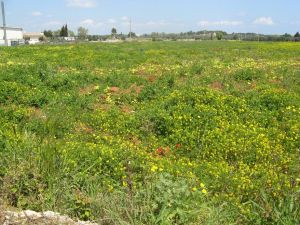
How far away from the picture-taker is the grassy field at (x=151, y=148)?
4258 millimetres

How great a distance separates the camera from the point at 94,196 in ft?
14.7

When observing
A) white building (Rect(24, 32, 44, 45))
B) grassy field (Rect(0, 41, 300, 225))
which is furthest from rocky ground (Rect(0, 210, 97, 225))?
white building (Rect(24, 32, 44, 45))

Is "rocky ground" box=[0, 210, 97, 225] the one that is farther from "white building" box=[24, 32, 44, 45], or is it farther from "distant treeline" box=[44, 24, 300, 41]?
"white building" box=[24, 32, 44, 45]

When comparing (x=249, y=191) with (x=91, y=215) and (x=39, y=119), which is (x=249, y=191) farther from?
(x=39, y=119)

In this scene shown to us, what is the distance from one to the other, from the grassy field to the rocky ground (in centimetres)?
45

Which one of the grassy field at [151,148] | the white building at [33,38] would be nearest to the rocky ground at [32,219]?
the grassy field at [151,148]

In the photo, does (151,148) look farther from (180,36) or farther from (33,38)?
(33,38)

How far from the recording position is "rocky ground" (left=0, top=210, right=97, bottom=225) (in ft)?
11.6

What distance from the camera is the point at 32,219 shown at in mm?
3625

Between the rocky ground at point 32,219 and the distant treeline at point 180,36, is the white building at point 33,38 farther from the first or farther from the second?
the rocky ground at point 32,219

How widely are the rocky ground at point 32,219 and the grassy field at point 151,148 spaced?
0.45 meters

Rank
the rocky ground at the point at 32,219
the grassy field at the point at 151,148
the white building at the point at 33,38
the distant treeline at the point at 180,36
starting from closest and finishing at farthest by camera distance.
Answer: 1. the rocky ground at the point at 32,219
2. the grassy field at the point at 151,148
3. the distant treeline at the point at 180,36
4. the white building at the point at 33,38

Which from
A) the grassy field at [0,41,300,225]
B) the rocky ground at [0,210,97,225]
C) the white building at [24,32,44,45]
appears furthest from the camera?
the white building at [24,32,44,45]

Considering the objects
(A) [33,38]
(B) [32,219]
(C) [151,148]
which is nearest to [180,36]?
(A) [33,38]
